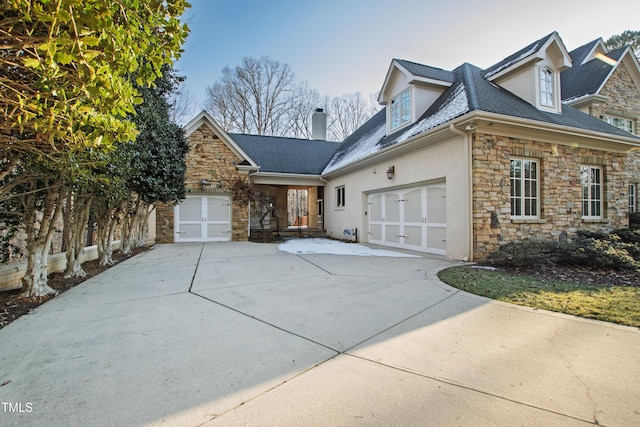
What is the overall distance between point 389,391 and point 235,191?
11.8 metres

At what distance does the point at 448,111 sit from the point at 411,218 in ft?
10.8

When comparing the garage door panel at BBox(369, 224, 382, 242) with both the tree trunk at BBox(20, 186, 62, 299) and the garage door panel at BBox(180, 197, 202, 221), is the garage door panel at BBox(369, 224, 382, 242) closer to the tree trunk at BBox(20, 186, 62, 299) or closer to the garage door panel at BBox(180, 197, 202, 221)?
the garage door panel at BBox(180, 197, 202, 221)

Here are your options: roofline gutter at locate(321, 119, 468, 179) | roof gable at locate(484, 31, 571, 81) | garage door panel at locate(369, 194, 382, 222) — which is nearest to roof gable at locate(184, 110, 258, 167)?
roofline gutter at locate(321, 119, 468, 179)

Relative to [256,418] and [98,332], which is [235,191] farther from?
[256,418]

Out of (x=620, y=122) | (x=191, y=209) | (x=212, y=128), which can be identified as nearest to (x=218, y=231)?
(x=191, y=209)

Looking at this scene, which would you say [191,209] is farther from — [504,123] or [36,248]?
[504,123]

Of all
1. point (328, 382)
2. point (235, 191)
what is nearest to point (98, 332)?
point (328, 382)

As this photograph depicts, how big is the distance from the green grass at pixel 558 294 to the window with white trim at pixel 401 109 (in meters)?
6.32

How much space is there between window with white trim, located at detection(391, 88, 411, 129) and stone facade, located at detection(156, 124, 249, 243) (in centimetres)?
683

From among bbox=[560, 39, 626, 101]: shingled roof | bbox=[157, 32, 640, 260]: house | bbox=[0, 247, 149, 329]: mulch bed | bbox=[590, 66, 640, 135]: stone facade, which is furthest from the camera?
bbox=[590, 66, 640, 135]: stone facade

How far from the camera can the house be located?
7203mm

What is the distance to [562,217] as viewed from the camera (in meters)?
8.18

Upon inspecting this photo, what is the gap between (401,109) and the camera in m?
10.3

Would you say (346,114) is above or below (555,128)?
above
